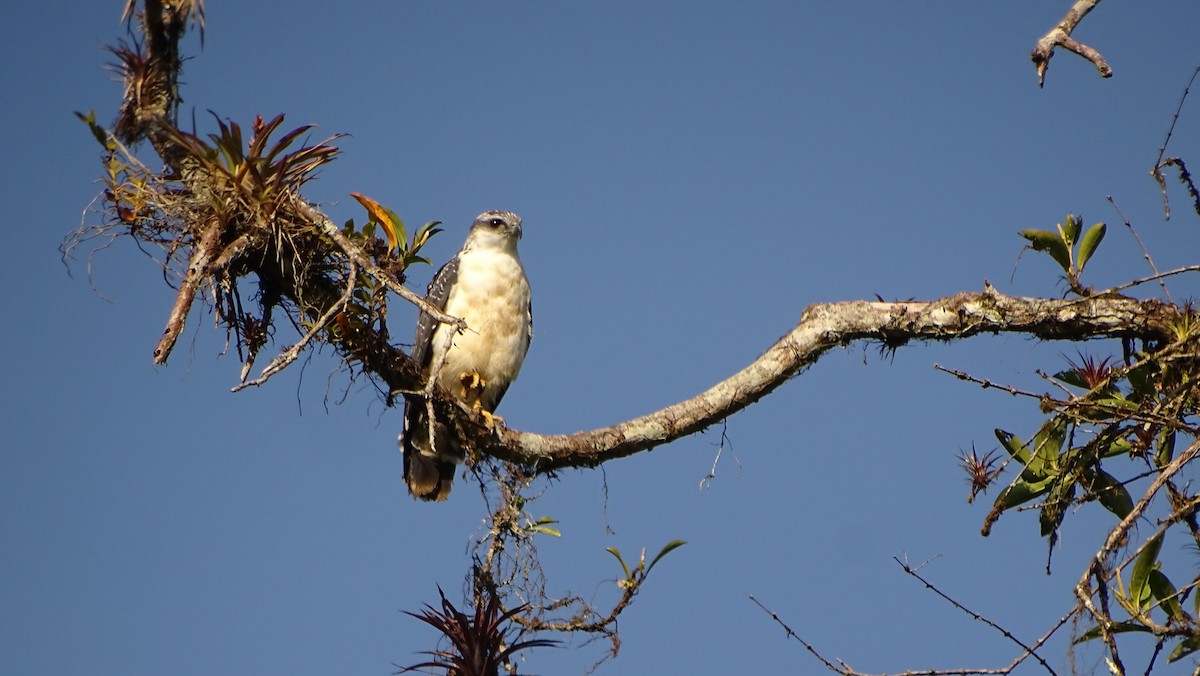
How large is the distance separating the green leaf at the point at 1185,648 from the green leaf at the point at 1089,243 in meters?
1.35

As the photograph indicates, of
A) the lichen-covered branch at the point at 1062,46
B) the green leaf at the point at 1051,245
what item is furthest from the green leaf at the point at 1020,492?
the lichen-covered branch at the point at 1062,46

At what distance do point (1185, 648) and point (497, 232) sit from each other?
14.4 feet

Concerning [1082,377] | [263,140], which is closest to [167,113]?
[263,140]

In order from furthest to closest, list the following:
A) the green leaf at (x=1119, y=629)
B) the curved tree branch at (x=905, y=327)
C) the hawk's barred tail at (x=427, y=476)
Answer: the hawk's barred tail at (x=427, y=476), the curved tree branch at (x=905, y=327), the green leaf at (x=1119, y=629)

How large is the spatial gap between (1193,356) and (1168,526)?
2.18 ft

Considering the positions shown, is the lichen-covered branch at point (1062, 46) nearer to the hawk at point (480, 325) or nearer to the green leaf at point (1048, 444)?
the green leaf at point (1048, 444)

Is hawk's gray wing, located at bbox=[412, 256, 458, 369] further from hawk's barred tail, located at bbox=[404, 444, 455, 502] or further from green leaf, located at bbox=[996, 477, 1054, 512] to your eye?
green leaf, located at bbox=[996, 477, 1054, 512]

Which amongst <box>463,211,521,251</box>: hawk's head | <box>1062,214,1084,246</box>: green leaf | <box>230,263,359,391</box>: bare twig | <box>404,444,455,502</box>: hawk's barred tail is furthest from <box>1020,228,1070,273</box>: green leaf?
<box>463,211,521,251</box>: hawk's head

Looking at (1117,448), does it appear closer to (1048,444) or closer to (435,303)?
(1048,444)

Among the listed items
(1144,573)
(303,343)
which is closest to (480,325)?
(303,343)

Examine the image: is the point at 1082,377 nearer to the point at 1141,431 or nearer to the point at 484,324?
the point at 1141,431

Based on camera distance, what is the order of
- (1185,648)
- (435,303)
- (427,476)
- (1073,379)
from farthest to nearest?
(435,303) < (427,476) < (1073,379) < (1185,648)

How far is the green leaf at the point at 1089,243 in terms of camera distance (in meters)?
3.94

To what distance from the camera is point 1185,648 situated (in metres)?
3.41
